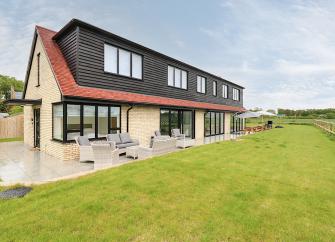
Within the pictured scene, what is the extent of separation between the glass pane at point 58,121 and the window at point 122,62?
11.1 ft

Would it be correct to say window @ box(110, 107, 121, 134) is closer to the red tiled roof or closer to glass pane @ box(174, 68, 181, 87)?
the red tiled roof

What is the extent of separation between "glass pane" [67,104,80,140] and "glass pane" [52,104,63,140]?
0.53m

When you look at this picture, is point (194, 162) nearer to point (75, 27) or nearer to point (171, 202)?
point (171, 202)

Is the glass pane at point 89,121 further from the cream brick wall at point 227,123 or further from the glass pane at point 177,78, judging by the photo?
the cream brick wall at point 227,123

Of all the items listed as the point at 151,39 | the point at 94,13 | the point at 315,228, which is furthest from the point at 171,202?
the point at 151,39

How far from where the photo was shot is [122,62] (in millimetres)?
12844

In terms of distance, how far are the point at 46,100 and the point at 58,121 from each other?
2044mm

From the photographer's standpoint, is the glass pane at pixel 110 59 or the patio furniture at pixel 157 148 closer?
the patio furniture at pixel 157 148

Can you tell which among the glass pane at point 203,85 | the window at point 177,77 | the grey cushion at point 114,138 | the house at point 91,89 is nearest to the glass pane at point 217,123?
the glass pane at point 203,85

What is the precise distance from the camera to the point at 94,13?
20.0 metres

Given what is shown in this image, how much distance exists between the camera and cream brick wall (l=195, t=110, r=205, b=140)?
1955cm

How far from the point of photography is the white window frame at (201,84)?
21163 mm

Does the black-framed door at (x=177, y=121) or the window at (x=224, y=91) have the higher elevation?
the window at (x=224, y=91)

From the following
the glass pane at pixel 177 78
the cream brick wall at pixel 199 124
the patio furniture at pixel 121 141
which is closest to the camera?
the patio furniture at pixel 121 141
